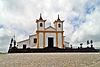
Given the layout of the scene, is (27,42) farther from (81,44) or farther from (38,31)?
(81,44)

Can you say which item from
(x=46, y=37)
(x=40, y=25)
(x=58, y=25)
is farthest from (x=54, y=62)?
(x=58, y=25)

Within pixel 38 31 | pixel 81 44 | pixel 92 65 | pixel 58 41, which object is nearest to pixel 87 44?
pixel 81 44

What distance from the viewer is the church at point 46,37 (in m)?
51.0

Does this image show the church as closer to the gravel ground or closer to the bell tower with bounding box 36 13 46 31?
the bell tower with bounding box 36 13 46 31

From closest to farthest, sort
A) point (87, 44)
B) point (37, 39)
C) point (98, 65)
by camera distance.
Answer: point (98, 65) < point (87, 44) < point (37, 39)

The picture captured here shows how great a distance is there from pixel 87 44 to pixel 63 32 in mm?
8872

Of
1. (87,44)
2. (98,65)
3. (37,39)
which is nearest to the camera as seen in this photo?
(98,65)

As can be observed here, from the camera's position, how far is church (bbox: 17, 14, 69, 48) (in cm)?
5100

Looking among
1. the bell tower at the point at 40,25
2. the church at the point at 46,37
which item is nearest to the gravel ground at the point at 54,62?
the church at the point at 46,37

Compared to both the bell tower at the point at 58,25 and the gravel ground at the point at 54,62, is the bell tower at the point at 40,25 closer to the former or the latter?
the bell tower at the point at 58,25

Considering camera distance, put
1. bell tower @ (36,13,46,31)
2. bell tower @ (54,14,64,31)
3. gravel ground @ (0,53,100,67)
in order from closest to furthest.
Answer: gravel ground @ (0,53,100,67), bell tower @ (36,13,46,31), bell tower @ (54,14,64,31)

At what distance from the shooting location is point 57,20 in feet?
171

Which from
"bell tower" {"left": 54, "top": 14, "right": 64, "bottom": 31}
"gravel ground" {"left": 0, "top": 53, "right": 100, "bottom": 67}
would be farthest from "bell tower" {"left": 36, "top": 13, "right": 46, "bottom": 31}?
"gravel ground" {"left": 0, "top": 53, "right": 100, "bottom": 67}

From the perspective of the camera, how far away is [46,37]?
51.5m
